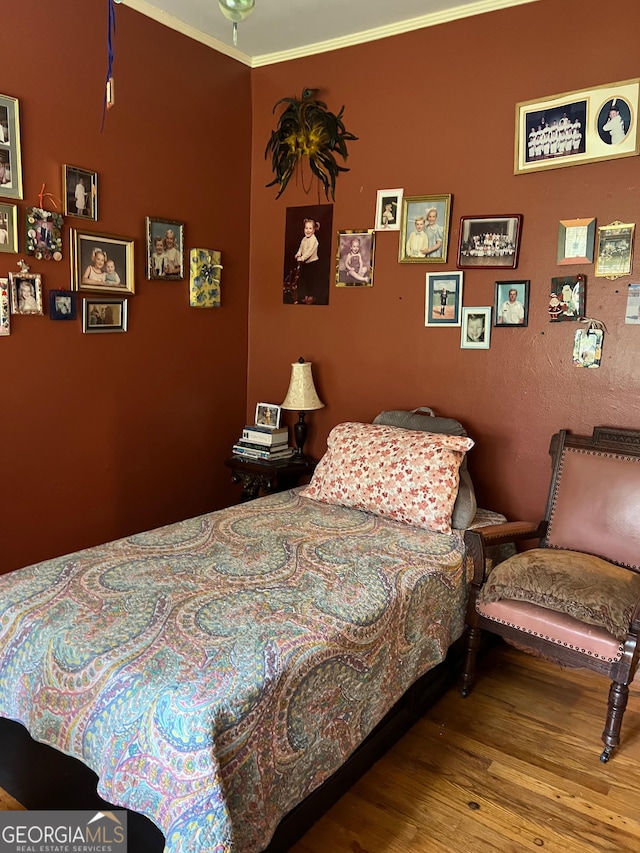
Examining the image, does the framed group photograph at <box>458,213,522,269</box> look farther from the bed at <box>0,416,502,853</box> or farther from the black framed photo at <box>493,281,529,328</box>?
the bed at <box>0,416,502,853</box>

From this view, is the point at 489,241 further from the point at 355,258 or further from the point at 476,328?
the point at 355,258

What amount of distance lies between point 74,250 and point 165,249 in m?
0.54

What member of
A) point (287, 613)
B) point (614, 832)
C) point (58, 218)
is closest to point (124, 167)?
point (58, 218)

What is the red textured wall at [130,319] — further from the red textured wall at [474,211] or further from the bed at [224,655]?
the bed at [224,655]

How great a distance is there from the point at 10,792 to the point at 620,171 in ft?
10.5

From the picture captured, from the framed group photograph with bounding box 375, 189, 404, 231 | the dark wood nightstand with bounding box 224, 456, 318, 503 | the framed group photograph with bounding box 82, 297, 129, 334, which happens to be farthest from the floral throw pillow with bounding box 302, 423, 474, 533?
the framed group photograph with bounding box 82, 297, 129, 334

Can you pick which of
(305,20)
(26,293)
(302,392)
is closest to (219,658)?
(26,293)

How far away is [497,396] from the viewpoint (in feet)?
9.80

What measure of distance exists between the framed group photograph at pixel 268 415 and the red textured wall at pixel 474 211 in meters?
0.21

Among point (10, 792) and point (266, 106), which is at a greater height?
point (266, 106)

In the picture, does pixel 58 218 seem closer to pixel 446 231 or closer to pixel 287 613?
pixel 446 231

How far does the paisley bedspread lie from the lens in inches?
53.4

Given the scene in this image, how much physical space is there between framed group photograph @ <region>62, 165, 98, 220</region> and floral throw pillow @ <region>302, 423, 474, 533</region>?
5.20ft

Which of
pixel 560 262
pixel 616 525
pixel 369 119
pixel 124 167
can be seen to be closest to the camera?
pixel 616 525
